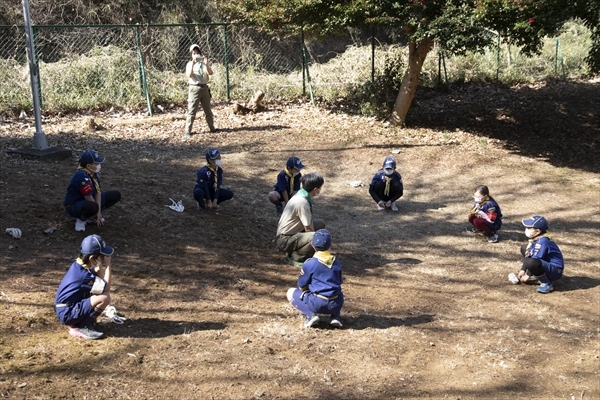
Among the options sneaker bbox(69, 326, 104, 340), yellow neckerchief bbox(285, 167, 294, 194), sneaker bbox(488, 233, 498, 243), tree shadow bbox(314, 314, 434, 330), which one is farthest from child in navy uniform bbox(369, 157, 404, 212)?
sneaker bbox(69, 326, 104, 340)

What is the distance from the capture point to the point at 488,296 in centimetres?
811

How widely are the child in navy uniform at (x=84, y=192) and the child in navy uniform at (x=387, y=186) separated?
178 inches

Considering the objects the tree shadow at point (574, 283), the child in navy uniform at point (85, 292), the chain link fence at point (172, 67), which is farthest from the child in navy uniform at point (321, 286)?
the chain link fence at point (172, 67)

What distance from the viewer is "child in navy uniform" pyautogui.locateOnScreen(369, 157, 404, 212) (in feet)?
35.0

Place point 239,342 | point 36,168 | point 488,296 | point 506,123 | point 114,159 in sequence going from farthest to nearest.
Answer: point 506,123 → point 114,159 → point 36,168 → point 488,296 → point 239,342

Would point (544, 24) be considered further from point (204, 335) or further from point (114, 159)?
point (204, 335)

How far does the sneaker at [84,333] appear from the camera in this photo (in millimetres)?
5824

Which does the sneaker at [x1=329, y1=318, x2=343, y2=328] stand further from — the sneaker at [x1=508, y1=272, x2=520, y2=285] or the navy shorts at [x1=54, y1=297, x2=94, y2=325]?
the sneaker at [x1=508, y1=272, x2=520, y2=285]

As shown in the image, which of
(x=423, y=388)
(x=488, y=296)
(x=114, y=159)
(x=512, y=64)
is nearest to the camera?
(x=423, y=388)

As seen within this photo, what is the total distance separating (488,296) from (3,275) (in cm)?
546

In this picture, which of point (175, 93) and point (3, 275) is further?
point (175, 93)

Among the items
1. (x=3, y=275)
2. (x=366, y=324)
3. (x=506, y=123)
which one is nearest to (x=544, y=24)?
(x=506, y=123)

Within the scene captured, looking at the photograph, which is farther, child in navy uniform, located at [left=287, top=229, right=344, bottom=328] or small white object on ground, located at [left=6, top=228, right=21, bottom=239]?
small white object on ground, located at [left=6, top=228, right=21, bottom=239]

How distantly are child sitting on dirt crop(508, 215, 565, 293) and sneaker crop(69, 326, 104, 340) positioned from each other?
202 inches
